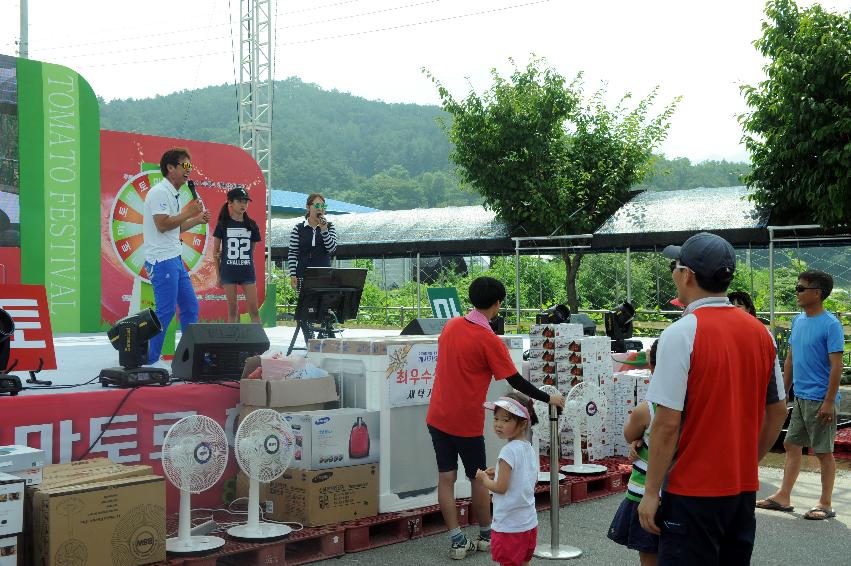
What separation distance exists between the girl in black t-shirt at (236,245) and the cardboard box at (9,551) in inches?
177

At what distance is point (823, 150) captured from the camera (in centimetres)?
1507

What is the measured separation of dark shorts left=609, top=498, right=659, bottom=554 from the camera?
3514 millimetres

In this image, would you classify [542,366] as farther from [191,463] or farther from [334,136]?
[334,136]

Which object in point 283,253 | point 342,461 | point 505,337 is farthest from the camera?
point 283,253

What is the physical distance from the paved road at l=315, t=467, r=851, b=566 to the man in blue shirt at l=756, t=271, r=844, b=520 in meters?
0.18

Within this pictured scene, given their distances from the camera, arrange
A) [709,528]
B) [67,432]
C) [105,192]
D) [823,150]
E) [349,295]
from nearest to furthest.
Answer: [709,528], [67,432], [349,295], [105,192], [823,150]

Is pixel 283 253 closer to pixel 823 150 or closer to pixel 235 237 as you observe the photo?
pixel 823 150

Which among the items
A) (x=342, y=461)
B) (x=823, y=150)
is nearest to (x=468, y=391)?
(x=342, y=461)

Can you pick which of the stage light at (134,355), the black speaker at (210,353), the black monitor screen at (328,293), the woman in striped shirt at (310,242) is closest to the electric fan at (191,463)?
the stage light at (134,355)

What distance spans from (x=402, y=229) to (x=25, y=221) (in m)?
12.7

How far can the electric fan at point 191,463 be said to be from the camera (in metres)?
4.71

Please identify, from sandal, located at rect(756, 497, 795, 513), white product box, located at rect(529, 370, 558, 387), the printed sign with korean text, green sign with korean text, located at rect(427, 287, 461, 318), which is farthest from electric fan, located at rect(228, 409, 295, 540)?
green sign with korean text, located at rect(427, 287, 461, 318)

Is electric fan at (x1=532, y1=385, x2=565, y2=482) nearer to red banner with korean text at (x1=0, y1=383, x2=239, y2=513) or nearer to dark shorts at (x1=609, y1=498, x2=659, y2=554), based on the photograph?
red banner with korean text at (x1=0, y1=383, x2=239, y2=513)

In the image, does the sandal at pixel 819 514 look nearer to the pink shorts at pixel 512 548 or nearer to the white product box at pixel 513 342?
the white product box at pixel 513 342
